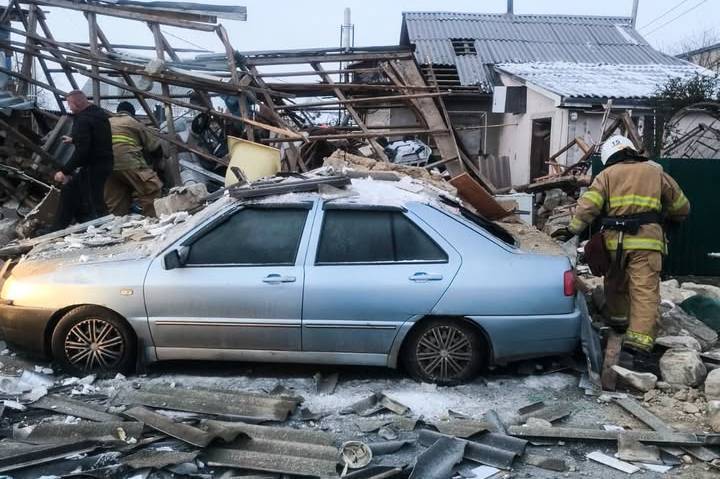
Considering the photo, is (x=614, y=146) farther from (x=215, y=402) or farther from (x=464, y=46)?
(x=464, y=46)

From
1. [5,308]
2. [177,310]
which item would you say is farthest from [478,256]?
[5,308]

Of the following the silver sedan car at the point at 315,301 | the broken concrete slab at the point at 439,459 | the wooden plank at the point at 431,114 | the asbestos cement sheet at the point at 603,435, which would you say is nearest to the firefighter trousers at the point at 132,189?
the silver sedan car at the point at 315,301

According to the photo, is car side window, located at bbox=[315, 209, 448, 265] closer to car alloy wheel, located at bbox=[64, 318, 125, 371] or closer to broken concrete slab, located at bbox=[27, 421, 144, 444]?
car alloy wheel, located at bbox=[64, 318, 125, 371]

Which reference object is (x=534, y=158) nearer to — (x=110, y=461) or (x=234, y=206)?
(x=234, y=206)

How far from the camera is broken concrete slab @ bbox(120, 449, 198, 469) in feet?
12.6

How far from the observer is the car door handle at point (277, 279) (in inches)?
196

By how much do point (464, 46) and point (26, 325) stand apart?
16.2 m

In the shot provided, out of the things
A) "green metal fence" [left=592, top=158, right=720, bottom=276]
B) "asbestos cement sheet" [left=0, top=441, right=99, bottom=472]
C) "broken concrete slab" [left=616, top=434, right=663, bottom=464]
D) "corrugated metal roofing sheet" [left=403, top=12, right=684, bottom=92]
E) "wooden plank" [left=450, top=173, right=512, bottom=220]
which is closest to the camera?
"asbestos cement sheet" [left=0, top=441, right=99, bottom=472]

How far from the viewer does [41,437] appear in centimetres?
413

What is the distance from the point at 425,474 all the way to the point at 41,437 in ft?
7.38

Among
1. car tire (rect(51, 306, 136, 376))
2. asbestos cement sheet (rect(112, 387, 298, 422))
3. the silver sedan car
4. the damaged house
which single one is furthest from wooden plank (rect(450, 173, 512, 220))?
the damaged house

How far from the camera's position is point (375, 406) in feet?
15.5

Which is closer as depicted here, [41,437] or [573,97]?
[41,437]

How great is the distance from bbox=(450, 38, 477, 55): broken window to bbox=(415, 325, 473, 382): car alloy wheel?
49.6ft
